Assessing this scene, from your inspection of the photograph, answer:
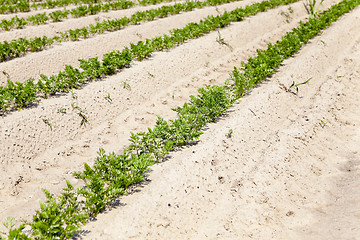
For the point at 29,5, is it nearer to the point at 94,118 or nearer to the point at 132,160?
the point at 94,118

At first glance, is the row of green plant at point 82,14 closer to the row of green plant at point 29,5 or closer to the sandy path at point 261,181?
the row of green plant at point 29,5

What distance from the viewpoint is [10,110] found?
6012mm

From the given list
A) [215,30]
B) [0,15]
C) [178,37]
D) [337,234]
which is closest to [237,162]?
[337,234]

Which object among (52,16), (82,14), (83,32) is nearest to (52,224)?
(83,32)

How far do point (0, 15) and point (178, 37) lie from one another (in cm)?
680

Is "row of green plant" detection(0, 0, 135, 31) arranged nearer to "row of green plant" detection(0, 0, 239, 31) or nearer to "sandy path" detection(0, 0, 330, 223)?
"row of green plant" detection(0, 0, 239, 31)

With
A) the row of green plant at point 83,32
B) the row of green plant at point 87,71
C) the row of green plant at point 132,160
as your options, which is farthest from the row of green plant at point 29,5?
the row of green plant at point 132,160

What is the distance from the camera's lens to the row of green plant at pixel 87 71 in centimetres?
602

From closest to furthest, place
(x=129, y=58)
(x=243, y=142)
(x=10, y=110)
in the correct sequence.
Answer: (x=243, y=142) → (x=10, y=110) → (x=129, y=58)

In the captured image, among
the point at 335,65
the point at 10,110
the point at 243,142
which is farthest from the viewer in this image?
the point at 335,65

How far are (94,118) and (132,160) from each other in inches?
88.9

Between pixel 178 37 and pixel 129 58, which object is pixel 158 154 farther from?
pixel 178 37

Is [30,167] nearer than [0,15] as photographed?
Yes

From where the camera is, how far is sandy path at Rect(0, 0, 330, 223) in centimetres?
512
